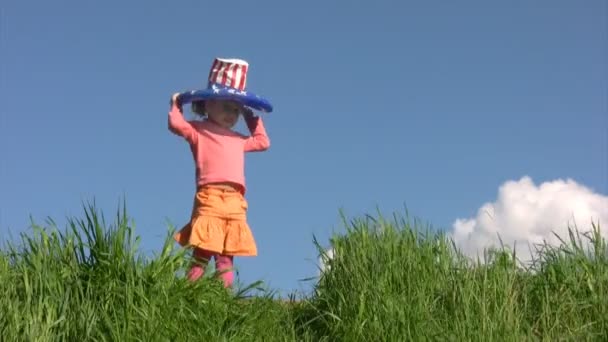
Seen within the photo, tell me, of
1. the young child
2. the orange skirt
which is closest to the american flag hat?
the young child

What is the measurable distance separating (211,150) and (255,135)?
1.55 ft

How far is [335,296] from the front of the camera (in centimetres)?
601

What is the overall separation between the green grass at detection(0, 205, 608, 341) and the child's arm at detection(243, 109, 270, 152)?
1.41m

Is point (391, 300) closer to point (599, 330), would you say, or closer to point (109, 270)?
point (599, 330)

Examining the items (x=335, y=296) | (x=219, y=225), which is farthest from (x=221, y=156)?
(x=335, y=296)

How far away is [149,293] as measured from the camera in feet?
17.2

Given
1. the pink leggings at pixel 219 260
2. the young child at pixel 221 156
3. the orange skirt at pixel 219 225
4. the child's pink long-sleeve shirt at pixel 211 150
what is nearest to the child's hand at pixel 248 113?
the young child at pixel 221 156

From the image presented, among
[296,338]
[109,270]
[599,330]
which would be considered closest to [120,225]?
[109,270]

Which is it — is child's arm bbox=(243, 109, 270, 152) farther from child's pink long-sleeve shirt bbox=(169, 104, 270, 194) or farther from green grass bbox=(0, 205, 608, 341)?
green grass bbox=(0, 205, 608, 341)

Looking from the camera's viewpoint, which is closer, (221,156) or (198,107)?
(221,156)

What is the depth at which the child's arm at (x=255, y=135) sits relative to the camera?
7.45m

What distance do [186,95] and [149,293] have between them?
2371mm

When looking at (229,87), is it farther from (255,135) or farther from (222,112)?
(255,135)

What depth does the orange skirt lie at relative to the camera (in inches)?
272
